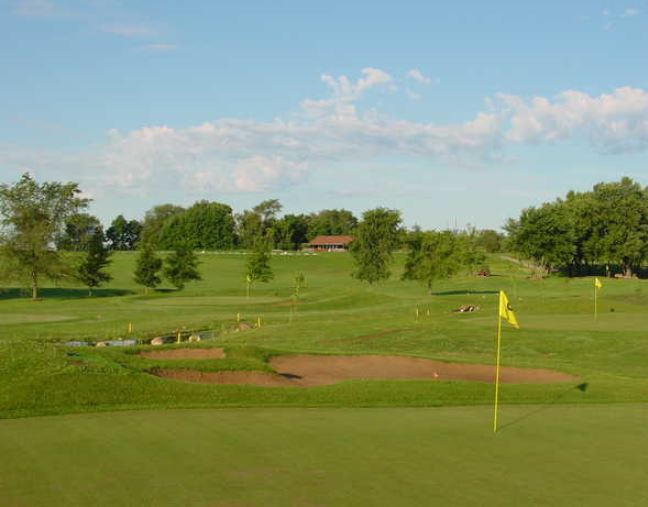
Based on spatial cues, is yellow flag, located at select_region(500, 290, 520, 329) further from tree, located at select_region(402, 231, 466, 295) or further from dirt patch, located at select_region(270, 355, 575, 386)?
tree, located at select_region(402, 231, 466, 295)

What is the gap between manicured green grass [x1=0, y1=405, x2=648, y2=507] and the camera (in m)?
9.49

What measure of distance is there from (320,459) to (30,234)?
2599 inches

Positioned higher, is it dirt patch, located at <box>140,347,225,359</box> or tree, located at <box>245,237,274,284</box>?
tree, located at <box>245,237,274,284</box>

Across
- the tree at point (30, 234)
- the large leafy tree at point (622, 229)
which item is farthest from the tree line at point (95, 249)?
the large leafy tree at point (622, 229)

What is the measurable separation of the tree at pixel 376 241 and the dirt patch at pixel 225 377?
168 feet

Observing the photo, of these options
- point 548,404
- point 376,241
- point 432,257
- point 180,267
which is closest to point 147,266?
point 180,267

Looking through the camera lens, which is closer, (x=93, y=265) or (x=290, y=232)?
(x=93, y=265)

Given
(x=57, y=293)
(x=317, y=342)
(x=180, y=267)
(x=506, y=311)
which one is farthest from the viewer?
(x=57, y=293)

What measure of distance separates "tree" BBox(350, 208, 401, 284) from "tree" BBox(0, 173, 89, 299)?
2949 centimetres

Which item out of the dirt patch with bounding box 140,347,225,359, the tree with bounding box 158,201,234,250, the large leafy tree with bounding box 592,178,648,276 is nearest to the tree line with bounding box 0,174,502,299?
the large leafy tree with bounding box 592,178,648,276

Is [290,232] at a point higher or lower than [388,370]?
higher

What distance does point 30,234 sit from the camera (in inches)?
2783

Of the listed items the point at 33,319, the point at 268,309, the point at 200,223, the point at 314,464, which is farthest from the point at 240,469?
the point at 200,223

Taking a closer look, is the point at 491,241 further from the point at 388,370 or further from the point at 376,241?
the point at 388,370
